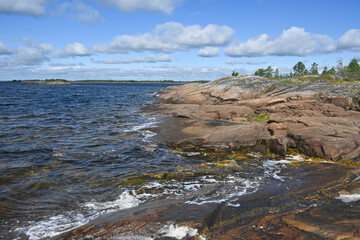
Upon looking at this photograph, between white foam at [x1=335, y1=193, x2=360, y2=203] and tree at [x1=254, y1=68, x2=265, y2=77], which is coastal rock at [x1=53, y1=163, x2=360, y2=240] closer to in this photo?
white foam at [x1=335, y1=193, x2=360, y2=203]

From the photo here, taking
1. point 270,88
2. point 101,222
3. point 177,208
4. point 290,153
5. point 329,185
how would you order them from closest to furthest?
point 101,222, point 177,208, point 329,185, point 290,153, point 270,88

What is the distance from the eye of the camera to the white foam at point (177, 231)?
22.6 feet

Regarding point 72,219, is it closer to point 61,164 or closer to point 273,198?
point 61,164

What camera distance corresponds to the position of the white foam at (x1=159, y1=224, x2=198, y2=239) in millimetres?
6879

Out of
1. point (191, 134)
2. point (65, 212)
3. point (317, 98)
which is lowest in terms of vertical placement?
point (65, 212)


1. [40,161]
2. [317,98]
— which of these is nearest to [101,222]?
[40,161]

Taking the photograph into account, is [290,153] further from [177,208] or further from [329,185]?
[177,208]

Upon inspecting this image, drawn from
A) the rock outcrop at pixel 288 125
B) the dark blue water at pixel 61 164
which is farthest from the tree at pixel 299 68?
the dark blue water at pixel 61 164

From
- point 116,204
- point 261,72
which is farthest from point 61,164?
point 261,72

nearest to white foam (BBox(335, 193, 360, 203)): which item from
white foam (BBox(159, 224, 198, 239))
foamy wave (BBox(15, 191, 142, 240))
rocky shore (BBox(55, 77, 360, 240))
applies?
rocky shore (BBox(55, 77, 360, 240))

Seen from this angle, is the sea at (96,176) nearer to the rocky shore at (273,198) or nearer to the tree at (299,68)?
the rocky shore at (273,198)

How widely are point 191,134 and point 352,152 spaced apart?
34.0 ft

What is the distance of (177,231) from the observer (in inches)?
277

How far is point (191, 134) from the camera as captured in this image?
18.6 metres
